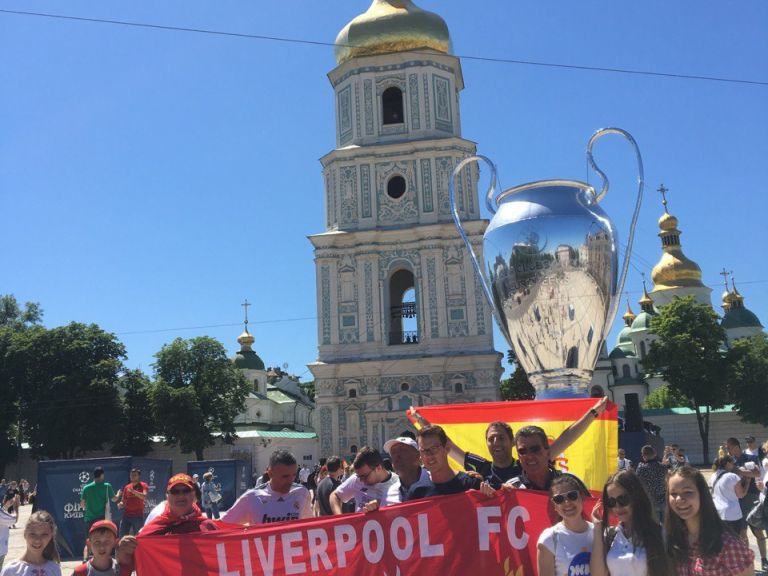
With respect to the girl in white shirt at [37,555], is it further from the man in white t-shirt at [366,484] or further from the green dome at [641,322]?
the green dome at [641,322]

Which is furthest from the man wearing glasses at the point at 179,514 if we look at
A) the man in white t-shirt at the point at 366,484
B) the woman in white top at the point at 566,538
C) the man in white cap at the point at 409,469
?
the woman in white top at the point at 566,538

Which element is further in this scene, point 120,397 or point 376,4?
point 120,397

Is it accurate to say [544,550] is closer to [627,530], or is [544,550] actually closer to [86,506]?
[627,530]

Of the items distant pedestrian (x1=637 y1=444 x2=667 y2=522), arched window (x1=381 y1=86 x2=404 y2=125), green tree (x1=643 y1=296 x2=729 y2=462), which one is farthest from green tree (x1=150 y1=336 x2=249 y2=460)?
distant pedestrian (x1=637 y1=444 x2=667 y2=522)

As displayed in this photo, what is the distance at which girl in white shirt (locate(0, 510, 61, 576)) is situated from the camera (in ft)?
15.6

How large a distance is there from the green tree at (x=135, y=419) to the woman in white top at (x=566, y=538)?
4097 cm

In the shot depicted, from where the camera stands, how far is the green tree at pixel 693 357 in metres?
40.2

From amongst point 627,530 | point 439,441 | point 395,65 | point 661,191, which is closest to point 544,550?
point 627,530

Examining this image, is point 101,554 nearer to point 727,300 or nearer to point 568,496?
point 568,496

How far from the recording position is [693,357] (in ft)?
131

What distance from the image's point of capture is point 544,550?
4.26 metres

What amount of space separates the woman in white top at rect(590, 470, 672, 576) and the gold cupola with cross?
6057 centimetres

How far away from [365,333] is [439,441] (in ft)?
95.1

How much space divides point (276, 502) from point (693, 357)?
37.9m
